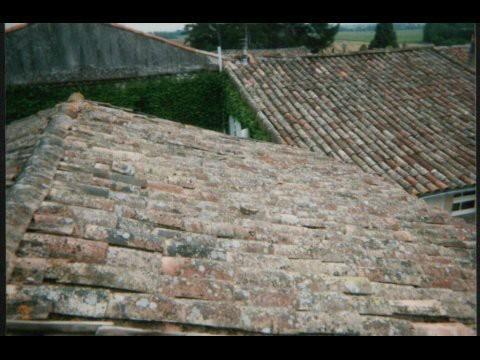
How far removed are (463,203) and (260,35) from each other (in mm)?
32117

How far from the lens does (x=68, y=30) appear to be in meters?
13.0

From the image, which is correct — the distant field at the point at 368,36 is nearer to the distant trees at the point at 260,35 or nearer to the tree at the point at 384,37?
the distant trees at the point at 260,35

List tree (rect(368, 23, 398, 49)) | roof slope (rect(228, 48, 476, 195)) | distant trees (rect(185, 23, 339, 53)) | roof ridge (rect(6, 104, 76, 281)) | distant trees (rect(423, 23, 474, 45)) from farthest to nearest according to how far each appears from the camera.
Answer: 1. distant trees (rect(423, 23, 474, 45))
2. tree (rect(368, 23, 398, 49))
3. distant trees (rect(185, 23, 339, 53))
4. roof slope (rect(228, 48, 476, 195))
5. roof ridge (rect(6, 104, 76, 281))

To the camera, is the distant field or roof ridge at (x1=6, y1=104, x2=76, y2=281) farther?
the distant field

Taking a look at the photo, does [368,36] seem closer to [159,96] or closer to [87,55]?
[159,96]

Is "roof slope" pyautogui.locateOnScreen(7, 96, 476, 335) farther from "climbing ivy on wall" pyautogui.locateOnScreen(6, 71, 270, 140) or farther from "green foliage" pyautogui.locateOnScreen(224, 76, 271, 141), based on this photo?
"climbing ivy on wall" pyautogui.locateOnScreen(6, 71, 270, 140)

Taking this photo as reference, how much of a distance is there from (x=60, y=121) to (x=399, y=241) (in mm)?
4577

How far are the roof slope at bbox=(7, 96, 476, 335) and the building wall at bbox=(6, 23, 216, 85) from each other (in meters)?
9.17

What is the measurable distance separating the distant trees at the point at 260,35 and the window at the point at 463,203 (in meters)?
28.7

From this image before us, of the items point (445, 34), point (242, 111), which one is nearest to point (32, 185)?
point (242, 111)

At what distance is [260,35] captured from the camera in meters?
37.8

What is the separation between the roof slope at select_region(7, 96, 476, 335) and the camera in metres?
2.33

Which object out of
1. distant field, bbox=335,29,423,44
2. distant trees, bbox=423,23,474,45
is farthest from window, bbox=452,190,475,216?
distant trees, bbox=423,23,474,45
